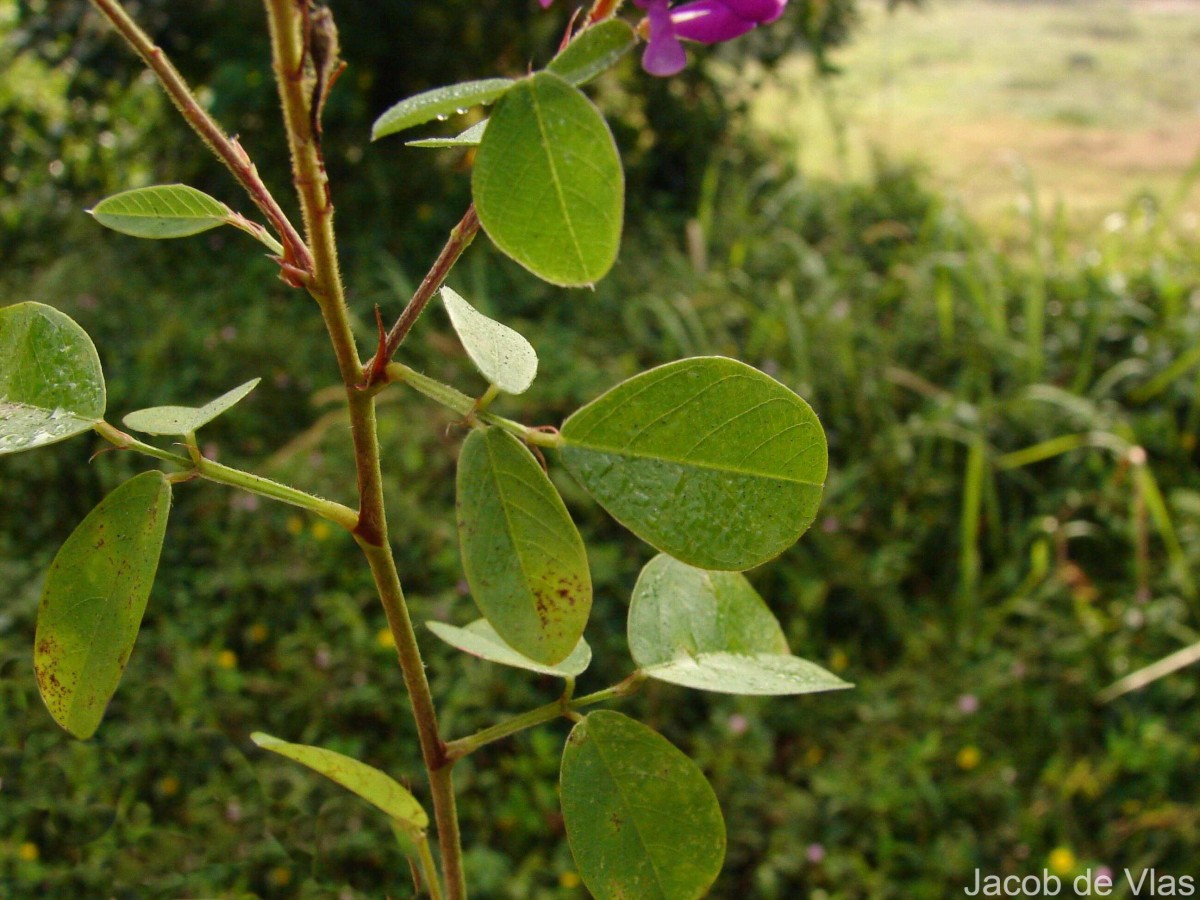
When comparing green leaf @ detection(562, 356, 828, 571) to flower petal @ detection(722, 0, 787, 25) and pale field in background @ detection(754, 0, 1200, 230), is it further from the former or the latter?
pale field in background @ detection(754, 0, 1200, 230)

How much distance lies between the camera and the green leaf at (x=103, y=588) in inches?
12.7

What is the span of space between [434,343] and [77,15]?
1432 millimetres

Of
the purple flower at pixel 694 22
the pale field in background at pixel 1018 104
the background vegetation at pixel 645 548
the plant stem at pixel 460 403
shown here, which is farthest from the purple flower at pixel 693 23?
the pale field in background at pixel 1018 104

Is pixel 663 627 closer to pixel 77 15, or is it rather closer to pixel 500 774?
pixel 500 774

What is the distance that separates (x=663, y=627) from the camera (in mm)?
421

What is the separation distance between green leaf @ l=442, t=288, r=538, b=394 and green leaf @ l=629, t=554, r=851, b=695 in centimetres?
11

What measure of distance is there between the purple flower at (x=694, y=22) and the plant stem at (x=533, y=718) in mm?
199

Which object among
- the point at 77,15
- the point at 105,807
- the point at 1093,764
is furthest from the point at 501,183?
the point at 77,15

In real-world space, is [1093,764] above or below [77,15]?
below

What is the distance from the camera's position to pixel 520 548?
0.98ft

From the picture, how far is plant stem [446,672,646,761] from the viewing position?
1.21ft

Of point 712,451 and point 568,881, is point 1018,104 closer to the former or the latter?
point 568,881

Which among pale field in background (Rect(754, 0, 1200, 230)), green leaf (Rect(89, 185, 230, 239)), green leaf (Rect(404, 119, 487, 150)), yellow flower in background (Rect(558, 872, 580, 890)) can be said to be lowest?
pale field in background (Rect(754, 0, 1200, 230))

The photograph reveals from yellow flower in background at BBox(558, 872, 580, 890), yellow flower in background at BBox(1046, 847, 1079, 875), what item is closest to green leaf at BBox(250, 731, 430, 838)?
yellow flower in background at BBox(558, 872, 580, 890)
